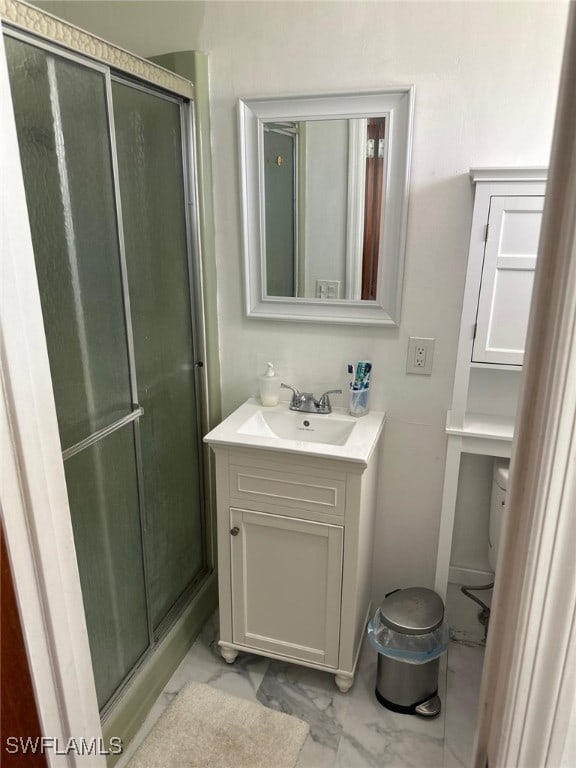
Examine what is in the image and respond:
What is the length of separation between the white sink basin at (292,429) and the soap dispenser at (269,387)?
0.03 meters

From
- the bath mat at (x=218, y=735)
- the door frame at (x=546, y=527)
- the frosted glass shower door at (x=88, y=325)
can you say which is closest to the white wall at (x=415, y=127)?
the frosted glass shower door at (x=88, y=325)

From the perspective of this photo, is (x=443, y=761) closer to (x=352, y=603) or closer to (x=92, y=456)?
(x=352, y=603)

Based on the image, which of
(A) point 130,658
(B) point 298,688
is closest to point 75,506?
(A) point 130,658

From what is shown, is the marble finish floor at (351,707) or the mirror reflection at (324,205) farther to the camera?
the mirror reflection at (324,205)

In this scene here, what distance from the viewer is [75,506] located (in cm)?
136

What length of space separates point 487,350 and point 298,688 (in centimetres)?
127

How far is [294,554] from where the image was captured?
1.72 m

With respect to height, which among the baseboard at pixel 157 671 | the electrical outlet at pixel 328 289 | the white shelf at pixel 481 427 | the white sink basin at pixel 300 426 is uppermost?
the electrical outlet at pixel 328 289

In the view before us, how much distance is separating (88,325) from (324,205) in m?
0.88

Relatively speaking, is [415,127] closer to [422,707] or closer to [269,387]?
[269,387]

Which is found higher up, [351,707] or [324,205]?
[324,205]

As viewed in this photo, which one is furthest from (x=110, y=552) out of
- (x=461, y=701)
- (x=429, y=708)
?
(x=461, y=701)

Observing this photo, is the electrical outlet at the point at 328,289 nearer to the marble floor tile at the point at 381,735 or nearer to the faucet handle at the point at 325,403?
the faucet handle at the point at 325,403

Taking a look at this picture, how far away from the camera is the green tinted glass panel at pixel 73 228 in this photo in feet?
3.81
